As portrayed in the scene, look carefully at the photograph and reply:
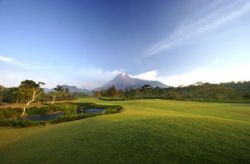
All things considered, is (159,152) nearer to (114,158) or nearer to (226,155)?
(114,158)

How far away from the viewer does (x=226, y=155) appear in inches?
235

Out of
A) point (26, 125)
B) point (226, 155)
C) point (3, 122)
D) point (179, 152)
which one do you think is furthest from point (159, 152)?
point (3, 122)

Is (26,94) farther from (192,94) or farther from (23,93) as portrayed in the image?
(192,94)

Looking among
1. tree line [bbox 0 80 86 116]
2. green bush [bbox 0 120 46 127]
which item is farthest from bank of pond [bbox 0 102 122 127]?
tree line [bbox 0 80 86 116]

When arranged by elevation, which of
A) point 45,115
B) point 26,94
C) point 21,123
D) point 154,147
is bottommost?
point 45,115

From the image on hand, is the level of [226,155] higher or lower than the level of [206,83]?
lower

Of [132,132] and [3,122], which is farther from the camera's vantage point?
[3,122]

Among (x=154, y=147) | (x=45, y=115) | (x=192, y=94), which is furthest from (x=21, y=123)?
(x=192, y=94)

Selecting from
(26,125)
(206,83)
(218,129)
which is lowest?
(26,125)

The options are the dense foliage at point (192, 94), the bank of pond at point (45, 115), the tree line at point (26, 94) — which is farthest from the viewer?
the dense foliage at point (192, 94)

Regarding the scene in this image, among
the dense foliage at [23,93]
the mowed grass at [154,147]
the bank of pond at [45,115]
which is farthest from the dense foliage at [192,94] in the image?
the mowed grass at [154,147]

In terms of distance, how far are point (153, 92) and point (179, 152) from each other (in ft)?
305

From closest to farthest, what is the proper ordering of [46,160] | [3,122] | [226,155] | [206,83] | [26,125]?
[226,155]
[46,160]
[26,125]
[3,122]
[206,83]

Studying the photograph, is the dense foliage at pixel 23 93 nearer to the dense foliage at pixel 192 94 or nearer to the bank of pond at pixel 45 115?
the bank of pond at pixel 45 115
